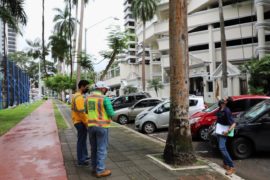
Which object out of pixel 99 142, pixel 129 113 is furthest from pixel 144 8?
pixel 99 142

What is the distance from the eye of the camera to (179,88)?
22.4ft

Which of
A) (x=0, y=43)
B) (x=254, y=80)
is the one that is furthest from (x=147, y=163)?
(x=0, y=43)

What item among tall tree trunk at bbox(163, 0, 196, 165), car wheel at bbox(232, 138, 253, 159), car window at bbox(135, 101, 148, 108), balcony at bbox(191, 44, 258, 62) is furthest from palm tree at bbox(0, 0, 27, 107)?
balcony at bbox(191, 44, 258, 62)

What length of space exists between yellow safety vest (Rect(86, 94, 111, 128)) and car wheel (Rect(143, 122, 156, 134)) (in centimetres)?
759

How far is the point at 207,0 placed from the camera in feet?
122

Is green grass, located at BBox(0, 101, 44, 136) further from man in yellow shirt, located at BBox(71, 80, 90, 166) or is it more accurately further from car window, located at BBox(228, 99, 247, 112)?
car window, located at BBox(228, 99, 247, 112)

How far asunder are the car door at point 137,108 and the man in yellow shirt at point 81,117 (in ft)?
34.9

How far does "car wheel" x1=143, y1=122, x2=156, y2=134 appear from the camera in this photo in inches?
525

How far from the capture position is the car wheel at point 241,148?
25.8ft

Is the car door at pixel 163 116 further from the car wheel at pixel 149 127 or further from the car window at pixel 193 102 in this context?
the car window at pixel 193 102

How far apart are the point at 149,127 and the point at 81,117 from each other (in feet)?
23.2

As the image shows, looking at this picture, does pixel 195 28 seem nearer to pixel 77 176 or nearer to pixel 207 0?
pixel 207 0

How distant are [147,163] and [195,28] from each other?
3600cm

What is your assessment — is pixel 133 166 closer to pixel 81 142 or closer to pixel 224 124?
pixel 81 142
